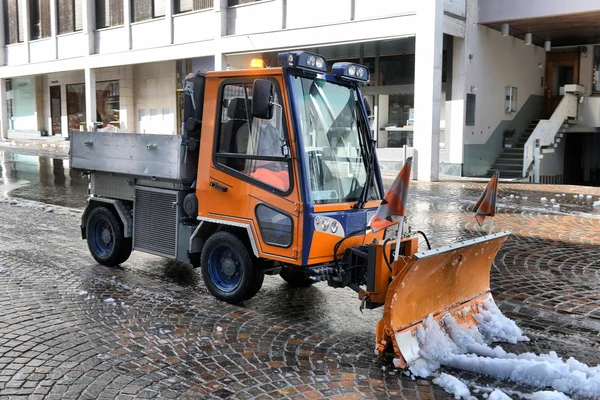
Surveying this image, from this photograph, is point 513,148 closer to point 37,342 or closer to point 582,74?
point 582,74

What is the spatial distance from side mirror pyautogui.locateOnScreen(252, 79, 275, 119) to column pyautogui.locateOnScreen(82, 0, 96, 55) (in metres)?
27.4

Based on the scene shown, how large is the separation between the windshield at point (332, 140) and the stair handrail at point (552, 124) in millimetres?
17008

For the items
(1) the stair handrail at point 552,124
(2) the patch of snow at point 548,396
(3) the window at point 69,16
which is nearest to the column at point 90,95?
(3) the window at point 69,16

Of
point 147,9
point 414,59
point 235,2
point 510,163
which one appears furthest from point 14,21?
point 510,163

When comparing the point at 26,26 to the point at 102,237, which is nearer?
the point at 102,237

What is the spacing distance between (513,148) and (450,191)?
25.9 ft

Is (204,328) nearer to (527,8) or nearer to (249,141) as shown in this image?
(249,141)

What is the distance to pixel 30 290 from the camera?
6.39 meters

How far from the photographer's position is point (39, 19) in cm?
3406

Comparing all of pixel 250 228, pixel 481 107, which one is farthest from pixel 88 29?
pixel 250 228

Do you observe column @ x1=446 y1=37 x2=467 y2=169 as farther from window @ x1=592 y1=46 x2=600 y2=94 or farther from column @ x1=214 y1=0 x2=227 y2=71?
column @ x1=214 y1=0 x2=227 y2=71

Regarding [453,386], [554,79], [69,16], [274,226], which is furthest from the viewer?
[69,16]

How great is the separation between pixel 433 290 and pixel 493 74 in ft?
63.4

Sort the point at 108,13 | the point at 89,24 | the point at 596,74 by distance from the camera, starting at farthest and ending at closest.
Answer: the point at 89,24 → the point at 108,13 → the point at 596,74
